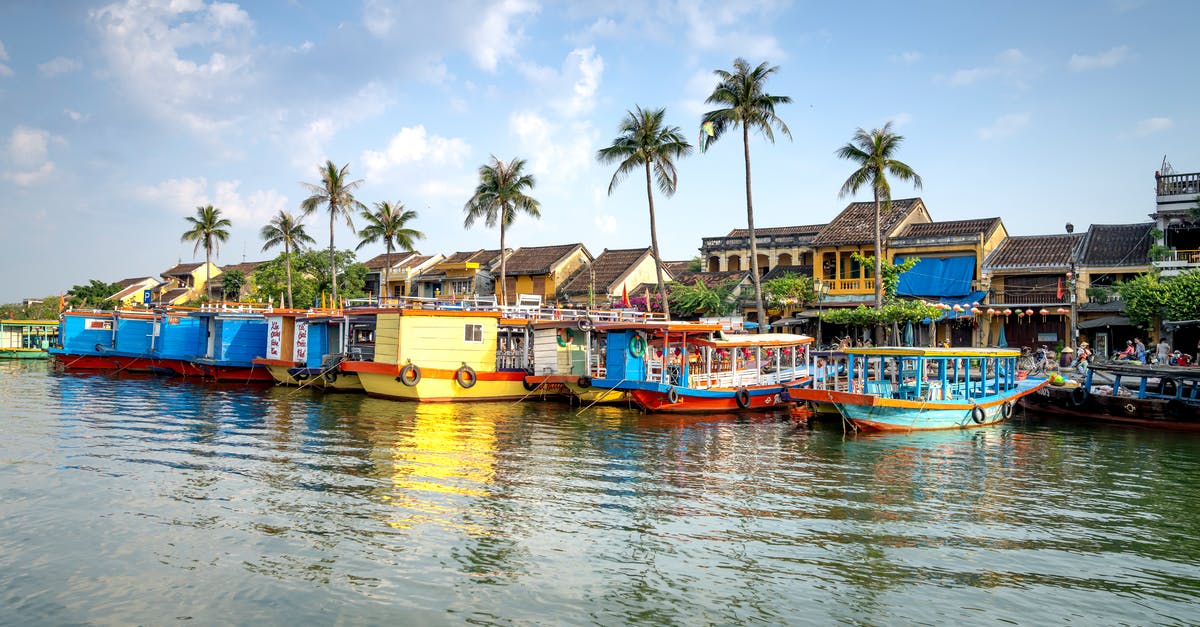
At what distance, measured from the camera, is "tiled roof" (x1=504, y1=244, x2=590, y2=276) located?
177 ft

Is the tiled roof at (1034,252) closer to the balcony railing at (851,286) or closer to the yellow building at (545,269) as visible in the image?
Result: the balcony railing at (851,286)

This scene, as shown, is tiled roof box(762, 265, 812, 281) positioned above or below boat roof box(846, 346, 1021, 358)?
above

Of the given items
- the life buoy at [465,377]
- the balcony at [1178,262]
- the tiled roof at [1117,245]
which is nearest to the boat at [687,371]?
the life buoy at [465,377]

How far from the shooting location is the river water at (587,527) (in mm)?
8859

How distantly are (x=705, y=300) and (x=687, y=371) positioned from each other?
17.7 metres

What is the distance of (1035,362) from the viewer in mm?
33062

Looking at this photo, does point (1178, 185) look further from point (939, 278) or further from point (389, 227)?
point (389, 227)

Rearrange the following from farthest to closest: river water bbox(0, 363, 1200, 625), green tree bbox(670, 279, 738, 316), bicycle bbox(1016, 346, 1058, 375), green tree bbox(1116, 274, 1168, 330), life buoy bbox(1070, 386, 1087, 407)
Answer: green tree bbox(670, 279, 738, 316), bicycle bbox(1016, 346, 1058, 375), green tree bbox(1116, 274, 1168, 330), life buoy bbox(1070, 386, 1087, 407), river water bbox(0, 363, 1200, 625)

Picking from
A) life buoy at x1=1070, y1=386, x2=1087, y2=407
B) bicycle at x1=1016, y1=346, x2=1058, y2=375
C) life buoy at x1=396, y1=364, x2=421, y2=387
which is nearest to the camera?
life buoy at x1=1070, y1=386, x2=1087, y2=407

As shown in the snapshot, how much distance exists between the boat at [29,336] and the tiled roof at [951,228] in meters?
55.9

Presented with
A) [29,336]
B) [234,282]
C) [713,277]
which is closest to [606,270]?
[713,277]

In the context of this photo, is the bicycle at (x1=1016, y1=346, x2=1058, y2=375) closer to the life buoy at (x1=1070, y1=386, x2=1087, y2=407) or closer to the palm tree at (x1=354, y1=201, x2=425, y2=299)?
the life buoy at (x1=1070, y1=386, x2=1087, y2=407)

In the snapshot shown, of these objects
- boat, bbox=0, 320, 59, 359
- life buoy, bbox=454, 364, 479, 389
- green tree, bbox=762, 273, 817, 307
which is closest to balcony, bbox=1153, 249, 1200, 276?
green tree, bbox=762, 273, 817, 307

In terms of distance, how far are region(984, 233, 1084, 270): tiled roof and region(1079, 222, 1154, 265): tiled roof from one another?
0.62m
